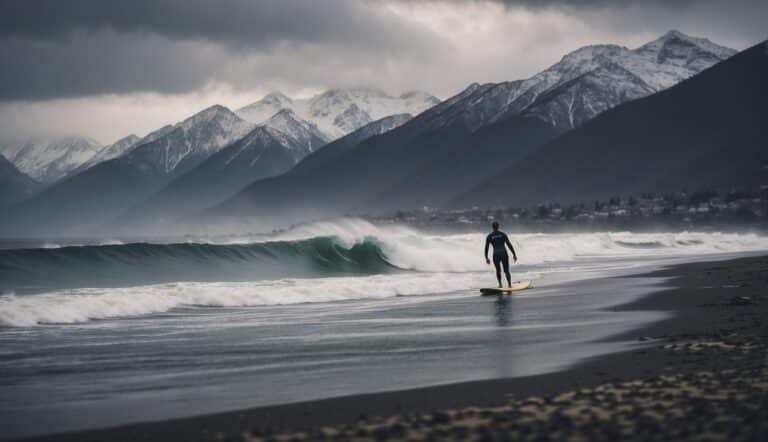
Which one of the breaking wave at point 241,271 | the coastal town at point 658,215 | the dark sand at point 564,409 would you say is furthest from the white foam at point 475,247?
the coastal town at point 658,215

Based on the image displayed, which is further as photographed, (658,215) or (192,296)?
(658,215)

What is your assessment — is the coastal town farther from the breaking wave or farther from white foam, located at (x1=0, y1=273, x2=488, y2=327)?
white foam, located at (x1=0, y1=273, x2=488, y2=327)

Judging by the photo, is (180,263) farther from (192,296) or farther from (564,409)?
(564,409)

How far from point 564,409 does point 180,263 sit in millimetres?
38583

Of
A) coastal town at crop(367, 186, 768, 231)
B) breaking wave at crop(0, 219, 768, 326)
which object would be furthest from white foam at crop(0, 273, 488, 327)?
coastal town at crop(367, 186, 768, 231)

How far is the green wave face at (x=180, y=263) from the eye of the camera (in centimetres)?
3838

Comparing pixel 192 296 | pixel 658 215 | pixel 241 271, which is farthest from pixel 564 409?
pixel 658 215

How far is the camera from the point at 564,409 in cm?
916

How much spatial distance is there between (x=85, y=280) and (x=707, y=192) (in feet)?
493

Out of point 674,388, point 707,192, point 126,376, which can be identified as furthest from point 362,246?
point 707,192

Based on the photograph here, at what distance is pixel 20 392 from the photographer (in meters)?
12.0

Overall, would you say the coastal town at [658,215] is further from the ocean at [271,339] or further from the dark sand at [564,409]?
the dark sand at [564,409]

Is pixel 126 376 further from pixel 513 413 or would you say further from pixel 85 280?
pixel 85 280

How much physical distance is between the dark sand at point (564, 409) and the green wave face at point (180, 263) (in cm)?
2564
